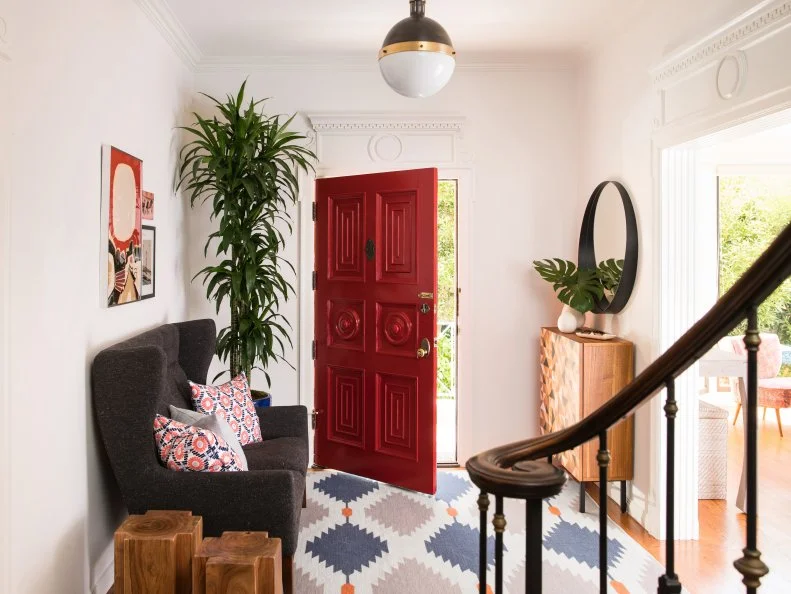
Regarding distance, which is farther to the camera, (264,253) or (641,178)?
(264,253)

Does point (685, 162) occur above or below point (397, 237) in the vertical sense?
above

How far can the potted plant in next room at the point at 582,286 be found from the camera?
384 cm

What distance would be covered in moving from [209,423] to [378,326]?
5.20ft

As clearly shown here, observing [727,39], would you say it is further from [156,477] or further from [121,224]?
[156,477]

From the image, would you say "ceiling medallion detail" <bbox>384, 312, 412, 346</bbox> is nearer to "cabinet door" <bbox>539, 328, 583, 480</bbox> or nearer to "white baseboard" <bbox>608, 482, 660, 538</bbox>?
"cabinet door" <bbox>539, 328, 583, 480</bbox>

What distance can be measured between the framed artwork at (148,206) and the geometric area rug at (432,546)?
6.03ft

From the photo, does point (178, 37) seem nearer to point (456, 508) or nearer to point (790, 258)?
point (456, 508)

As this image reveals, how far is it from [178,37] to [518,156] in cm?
233

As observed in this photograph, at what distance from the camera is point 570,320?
394cm

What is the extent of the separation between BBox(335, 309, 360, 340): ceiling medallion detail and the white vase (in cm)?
132

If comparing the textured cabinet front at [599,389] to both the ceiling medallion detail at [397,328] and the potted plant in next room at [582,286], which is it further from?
the ceiling medallion detail at [397,328]

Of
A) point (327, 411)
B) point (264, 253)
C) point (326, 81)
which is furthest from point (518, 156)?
point (327, 411)

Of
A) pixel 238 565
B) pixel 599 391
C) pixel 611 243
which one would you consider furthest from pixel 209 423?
pixel 611 243

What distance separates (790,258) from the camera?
0.91 meters
